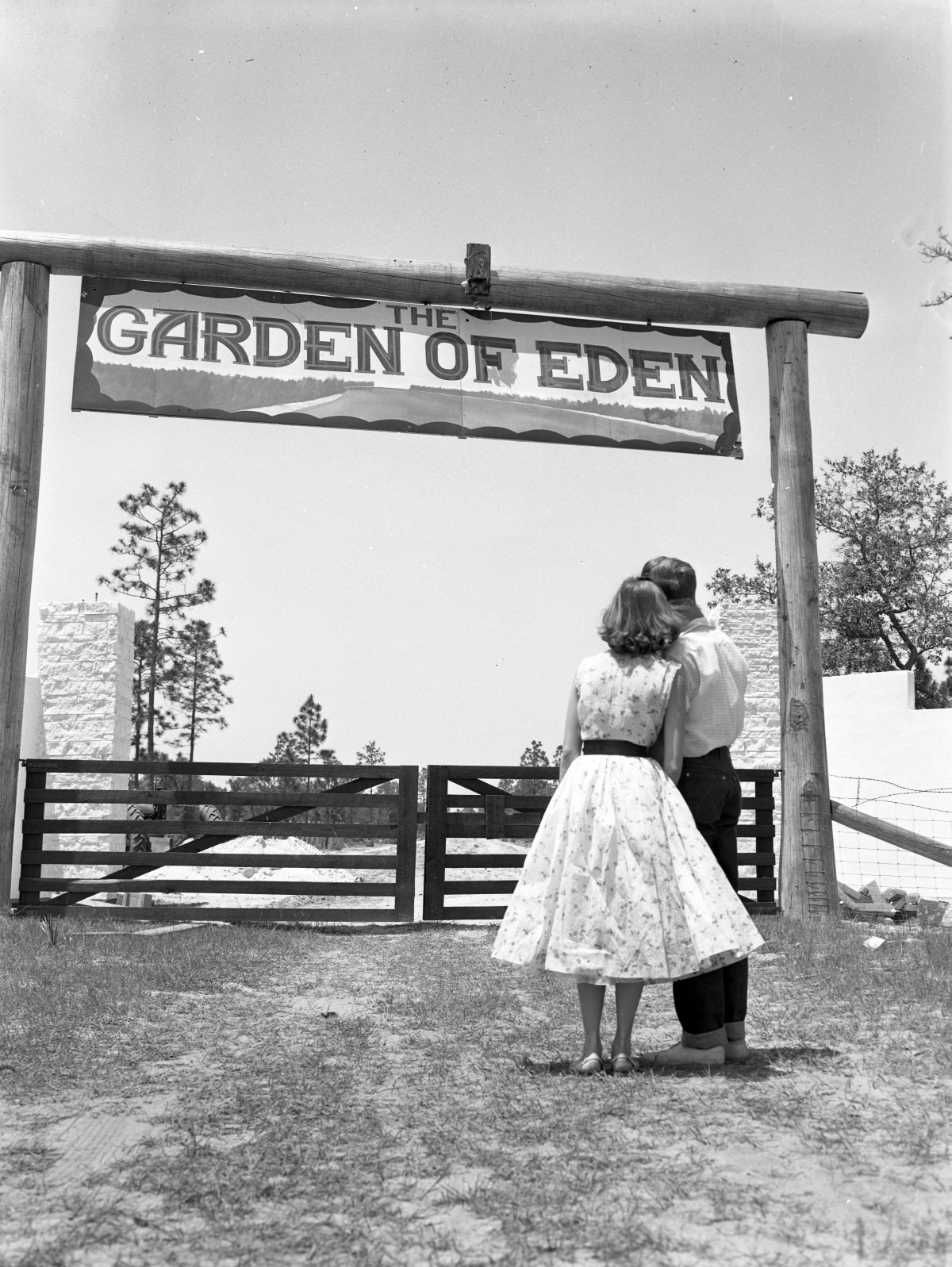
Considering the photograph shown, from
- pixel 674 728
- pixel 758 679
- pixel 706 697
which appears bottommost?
pixel 674 728

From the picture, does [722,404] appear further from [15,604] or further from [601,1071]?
[601,1071]

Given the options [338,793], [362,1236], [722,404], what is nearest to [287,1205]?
[362,1236]

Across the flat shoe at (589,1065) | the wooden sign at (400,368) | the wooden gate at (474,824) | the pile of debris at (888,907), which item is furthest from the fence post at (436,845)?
the flat shoe at (589,1065)

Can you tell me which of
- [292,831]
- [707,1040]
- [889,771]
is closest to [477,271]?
[292,831]

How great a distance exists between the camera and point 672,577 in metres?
4.08

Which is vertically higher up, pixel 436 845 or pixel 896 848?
pixel 436 845

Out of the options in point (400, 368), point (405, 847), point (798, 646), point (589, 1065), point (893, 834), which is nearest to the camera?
point (589, 1065)

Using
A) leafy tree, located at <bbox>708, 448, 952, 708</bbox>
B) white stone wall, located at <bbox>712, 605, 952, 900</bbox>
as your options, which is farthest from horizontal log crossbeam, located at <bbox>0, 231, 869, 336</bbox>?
leafy tree, located at <bbox>708, 448, 952, 708</bbox>

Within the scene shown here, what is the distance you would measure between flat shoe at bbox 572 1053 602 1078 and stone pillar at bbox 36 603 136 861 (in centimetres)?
680

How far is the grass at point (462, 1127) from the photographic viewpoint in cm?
222

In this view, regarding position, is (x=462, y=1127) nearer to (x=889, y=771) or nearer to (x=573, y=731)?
(x=573, y=731)

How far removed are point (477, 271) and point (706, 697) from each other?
209 inches

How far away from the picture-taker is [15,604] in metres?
7.74

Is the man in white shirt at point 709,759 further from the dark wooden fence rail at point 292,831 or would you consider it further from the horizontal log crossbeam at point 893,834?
the horizontal log crossbeam at point 893,834
